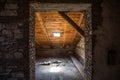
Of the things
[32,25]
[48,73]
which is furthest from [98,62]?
[48,73]

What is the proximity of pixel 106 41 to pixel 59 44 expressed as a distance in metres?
6.13

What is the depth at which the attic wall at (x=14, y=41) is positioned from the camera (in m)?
3.75

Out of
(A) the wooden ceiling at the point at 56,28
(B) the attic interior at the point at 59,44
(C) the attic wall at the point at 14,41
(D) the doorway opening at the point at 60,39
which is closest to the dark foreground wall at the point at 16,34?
(C) the attic wall at the point at 14,41

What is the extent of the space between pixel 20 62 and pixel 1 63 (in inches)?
16.4

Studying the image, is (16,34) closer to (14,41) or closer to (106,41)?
(14,41)

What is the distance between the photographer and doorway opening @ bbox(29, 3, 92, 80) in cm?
412

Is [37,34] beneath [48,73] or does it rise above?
above

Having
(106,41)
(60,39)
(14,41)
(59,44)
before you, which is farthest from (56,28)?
(14,41)

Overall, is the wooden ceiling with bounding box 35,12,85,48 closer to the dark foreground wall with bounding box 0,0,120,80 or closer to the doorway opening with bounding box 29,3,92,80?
the doorway opening with bounding box 29,3,92,80

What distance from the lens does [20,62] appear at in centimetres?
380

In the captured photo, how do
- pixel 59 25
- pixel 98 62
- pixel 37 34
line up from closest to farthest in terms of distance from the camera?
pixel 98 62 → pixel 59 25 → pixel 37 34

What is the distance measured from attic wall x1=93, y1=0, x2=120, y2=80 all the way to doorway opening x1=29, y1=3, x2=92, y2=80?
170 mm

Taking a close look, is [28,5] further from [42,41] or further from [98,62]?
[42,41]

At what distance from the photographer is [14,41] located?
3.79 meters
